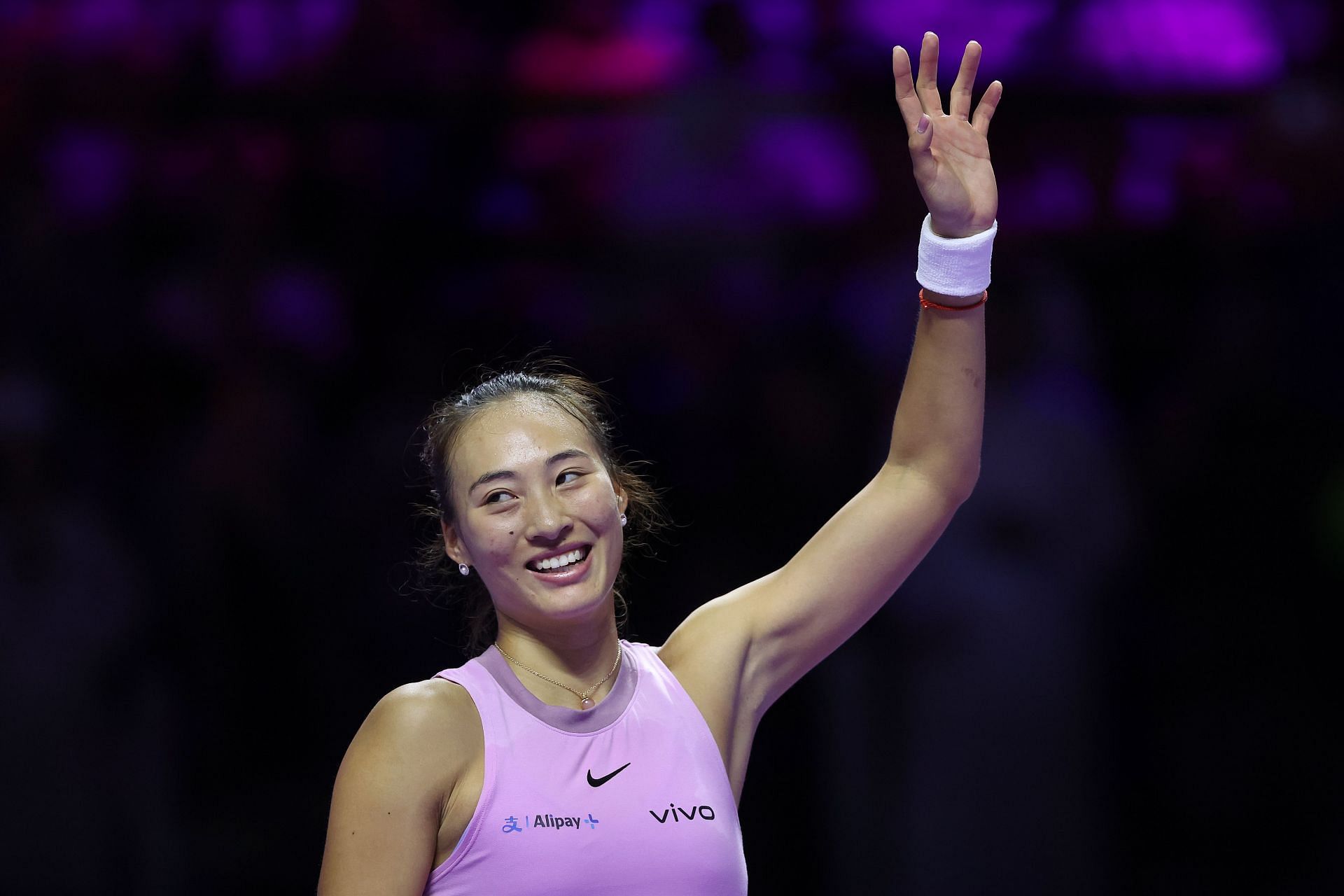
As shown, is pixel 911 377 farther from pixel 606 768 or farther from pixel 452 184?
pixel 452 184

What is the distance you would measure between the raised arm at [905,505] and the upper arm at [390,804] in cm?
41

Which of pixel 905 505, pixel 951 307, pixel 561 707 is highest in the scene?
pixel 951 307

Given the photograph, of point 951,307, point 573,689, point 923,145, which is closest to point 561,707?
point 573,689

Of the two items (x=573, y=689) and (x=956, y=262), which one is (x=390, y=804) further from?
(x=956, y=262)

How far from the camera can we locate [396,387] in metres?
3.67

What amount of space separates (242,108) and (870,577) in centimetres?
265

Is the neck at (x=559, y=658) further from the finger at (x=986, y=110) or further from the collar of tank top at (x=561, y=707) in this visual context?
the finger at (x=986, y=110)

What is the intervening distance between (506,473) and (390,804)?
1.53 ft

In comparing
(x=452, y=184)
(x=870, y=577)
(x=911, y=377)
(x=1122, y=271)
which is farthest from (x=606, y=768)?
(x=1122, y=271)

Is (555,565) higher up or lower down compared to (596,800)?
higher up

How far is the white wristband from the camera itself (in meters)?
1.94

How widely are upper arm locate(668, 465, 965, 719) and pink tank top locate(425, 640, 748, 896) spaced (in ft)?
0.43

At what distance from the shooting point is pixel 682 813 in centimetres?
180

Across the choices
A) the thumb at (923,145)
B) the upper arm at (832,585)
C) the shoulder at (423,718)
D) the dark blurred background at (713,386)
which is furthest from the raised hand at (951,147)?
the dark blurred background at (713,386)
